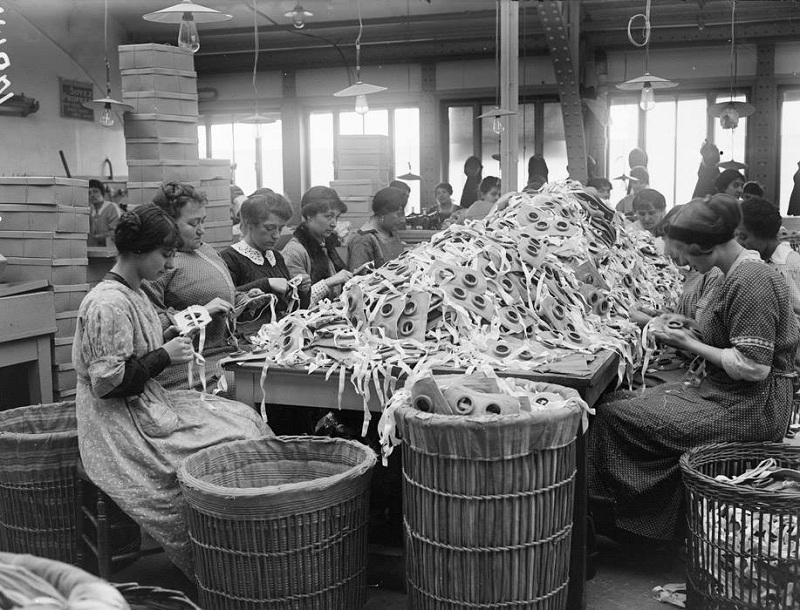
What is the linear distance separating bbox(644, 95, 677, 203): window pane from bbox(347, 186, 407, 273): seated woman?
31.6 feet

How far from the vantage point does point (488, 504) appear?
2545 mm

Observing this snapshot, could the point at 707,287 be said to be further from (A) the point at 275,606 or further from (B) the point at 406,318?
(A) the point at 275,606

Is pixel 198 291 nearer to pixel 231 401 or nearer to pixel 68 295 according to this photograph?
pixel 231 401

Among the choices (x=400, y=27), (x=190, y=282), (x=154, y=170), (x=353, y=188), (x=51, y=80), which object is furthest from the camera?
(x=400, y=27)

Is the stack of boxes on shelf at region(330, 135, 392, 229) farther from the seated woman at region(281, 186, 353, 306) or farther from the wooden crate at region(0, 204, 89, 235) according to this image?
the wooden crate at region(0, 204, 89, 235)

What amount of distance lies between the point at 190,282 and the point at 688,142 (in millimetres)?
12252

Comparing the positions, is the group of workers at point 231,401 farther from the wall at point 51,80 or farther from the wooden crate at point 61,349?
the wall at point 51,80

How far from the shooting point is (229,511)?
2.56m

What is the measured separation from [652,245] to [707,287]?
5.93 ft

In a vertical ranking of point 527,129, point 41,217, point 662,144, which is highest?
point 527,129

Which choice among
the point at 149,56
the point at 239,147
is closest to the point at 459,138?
the point at 239,147

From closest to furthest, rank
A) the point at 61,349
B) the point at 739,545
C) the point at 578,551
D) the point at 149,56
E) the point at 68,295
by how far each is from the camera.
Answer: the point at 739,545 → the point at 578,551 → the point at 61,349 → the point at 68,295 → the point at 149,56

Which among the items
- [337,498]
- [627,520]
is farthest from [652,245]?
[337,498]

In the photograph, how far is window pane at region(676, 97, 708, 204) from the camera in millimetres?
14273
